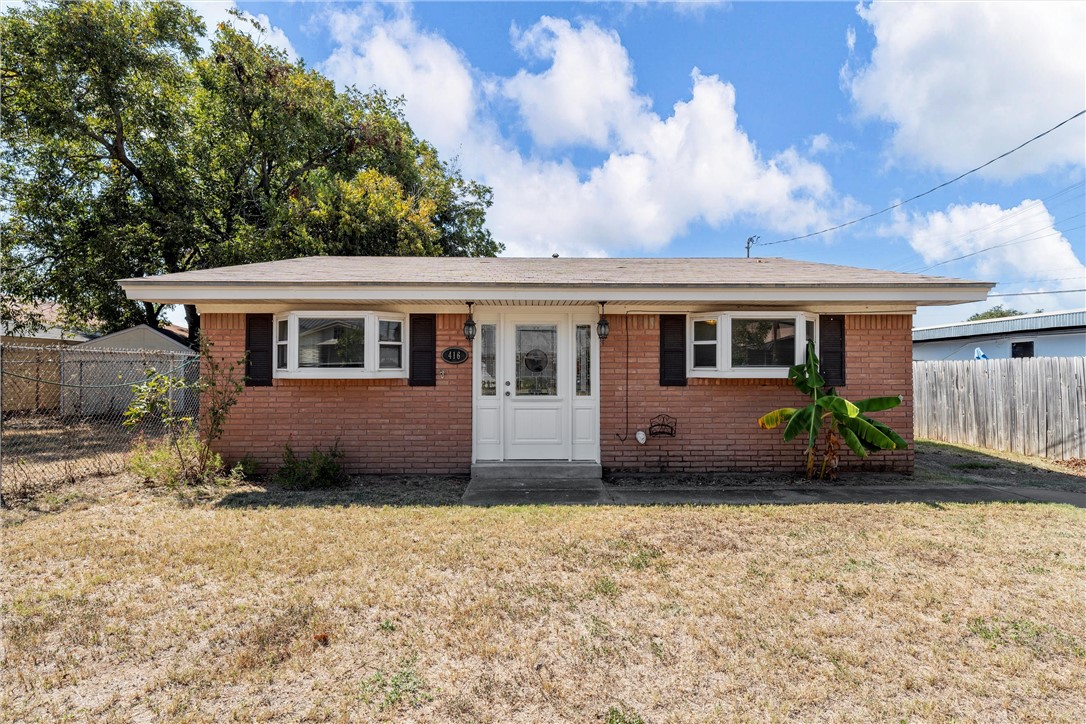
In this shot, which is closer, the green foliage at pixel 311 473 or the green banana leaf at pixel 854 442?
A: the green banana leaf at pixel 854 442

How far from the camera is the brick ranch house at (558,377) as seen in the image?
270 inches

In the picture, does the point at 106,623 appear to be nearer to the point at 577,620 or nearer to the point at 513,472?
the point at 577,620

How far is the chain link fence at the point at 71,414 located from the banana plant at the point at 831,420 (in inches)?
318

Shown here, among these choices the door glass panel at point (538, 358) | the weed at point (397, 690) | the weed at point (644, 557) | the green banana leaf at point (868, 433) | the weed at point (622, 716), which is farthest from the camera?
the door glass panel at point (538, 358)

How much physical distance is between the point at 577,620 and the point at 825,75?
14.2m

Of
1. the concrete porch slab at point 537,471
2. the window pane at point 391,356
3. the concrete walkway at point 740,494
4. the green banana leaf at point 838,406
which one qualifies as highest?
the window pane at point 391,356

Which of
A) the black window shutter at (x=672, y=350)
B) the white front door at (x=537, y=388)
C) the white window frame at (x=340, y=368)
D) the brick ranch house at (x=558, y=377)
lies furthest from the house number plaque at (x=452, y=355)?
the black window shutter at (x=672, y=350)

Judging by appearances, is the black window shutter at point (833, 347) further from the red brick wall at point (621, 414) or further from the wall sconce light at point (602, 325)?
the wall sconce light at point (602, 325)

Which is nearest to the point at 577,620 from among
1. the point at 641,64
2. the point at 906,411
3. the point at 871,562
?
the point at 871,562

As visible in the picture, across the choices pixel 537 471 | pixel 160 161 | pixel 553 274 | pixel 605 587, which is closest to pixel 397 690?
pixel 605 587

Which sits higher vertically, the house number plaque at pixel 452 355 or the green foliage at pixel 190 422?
the house number plaque at pixel 452 355

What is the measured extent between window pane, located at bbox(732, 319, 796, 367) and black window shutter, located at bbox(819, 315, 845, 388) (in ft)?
2.39

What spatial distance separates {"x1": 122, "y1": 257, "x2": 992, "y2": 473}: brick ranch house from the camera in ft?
22.5

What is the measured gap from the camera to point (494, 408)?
7.21 meters
